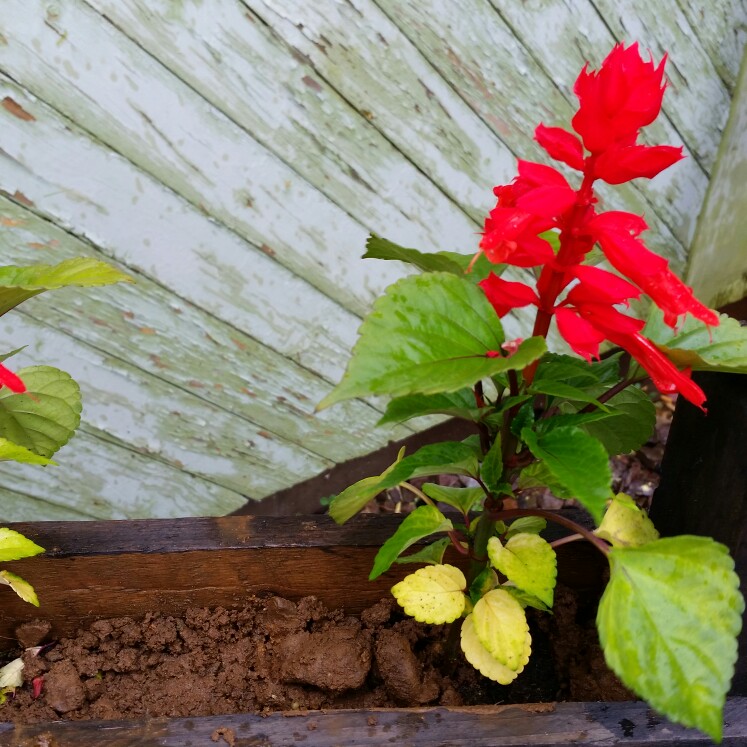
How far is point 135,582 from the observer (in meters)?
0.71

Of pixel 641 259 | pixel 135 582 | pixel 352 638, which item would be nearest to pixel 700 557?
pixel 641 259

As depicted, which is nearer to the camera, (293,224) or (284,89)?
(284,89)

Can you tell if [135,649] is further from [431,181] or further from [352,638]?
[431,181]

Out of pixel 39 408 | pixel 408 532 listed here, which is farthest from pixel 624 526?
pixel 39 408

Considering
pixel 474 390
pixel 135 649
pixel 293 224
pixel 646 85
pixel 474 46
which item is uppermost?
pixel 474 46

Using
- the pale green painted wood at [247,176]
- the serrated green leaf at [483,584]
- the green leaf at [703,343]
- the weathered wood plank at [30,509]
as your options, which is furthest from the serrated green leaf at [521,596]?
the weathered wood plank at [30,509]

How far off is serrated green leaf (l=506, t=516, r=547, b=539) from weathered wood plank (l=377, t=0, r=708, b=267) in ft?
2.41

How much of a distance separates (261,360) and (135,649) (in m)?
0.59

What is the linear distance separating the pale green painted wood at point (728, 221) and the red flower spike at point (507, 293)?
911mm

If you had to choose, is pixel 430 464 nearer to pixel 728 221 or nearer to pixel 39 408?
pixel 39 408

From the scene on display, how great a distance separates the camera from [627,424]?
0.63 metres

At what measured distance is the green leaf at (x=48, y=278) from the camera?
1.62 ft

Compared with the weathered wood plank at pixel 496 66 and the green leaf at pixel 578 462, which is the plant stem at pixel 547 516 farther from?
the weathered wood plank at pixel 496 66

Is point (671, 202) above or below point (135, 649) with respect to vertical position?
above
